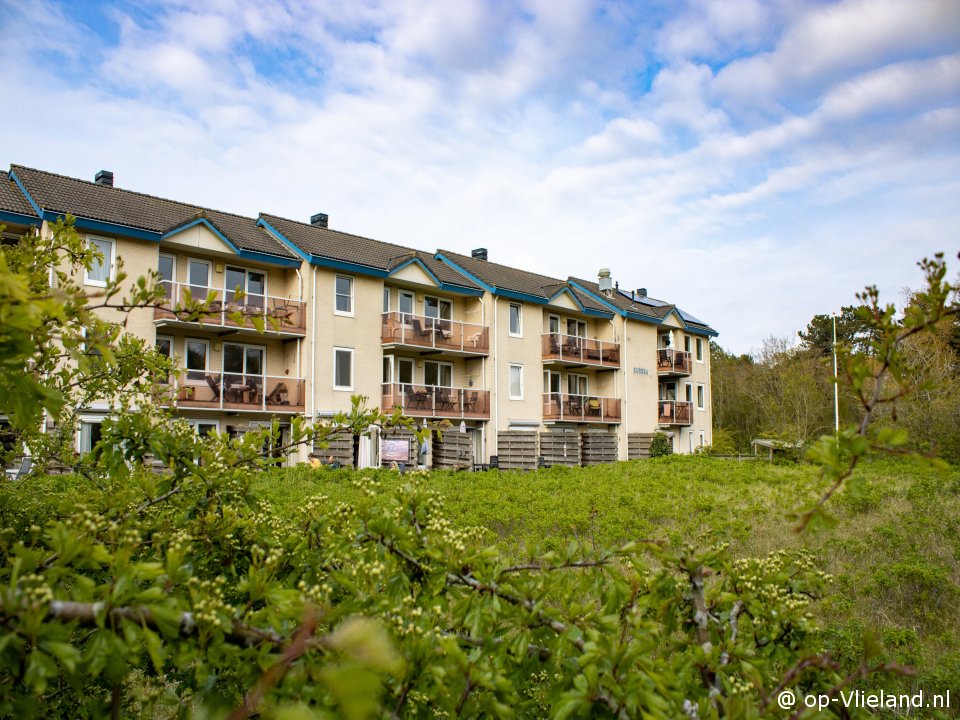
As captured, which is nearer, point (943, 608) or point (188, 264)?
point (943, 608)

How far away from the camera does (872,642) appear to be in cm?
174

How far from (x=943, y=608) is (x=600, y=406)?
1094 inches

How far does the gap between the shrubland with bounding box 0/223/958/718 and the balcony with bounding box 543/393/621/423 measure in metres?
28.8

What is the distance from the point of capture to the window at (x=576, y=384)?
35.5 m

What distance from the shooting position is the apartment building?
69.6 ft

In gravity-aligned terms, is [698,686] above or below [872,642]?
below

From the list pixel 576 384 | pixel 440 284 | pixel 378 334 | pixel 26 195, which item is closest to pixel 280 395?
pixel 378 334

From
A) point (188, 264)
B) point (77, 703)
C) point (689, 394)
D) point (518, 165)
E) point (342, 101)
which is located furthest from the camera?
point (689, 394)

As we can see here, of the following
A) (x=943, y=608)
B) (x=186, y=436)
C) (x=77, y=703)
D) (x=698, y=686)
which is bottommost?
(x=943, y=608)

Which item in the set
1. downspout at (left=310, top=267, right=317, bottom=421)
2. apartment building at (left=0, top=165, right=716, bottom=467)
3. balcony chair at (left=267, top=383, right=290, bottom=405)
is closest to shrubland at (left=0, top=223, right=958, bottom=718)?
apartment building at (left=0, top=165, right=716, bottom=467)

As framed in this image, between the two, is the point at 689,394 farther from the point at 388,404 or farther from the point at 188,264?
the point at 188,264

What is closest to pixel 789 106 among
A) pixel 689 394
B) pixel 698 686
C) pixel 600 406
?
pixel 698 686

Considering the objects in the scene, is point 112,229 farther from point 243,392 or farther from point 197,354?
point 243,392

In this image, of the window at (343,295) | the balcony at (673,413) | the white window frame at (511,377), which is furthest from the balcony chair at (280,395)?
the balcony at (673,413)
